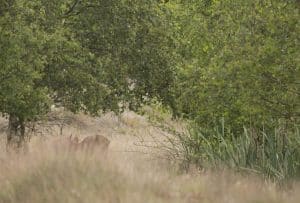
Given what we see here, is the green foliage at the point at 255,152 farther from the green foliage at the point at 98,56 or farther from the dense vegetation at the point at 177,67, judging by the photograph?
the green foliage at the point at 98,56

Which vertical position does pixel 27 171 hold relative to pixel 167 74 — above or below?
below

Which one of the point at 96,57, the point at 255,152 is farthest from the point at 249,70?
the point at 96,57

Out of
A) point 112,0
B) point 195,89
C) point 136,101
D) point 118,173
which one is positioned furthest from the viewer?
point 136,101

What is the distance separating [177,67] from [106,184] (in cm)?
633

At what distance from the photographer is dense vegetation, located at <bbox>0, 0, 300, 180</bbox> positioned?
32.4ft

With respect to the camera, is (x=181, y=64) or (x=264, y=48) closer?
(x=264, y=48)

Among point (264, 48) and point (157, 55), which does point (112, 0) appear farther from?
point (264, 48)

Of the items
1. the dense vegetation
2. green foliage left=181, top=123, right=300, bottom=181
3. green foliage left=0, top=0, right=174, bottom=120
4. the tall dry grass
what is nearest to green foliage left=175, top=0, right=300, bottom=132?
the dense vegetation

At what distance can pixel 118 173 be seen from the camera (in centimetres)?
736

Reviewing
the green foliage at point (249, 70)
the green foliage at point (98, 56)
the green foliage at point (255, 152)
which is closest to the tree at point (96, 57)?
the green foliage at point (98, 56)

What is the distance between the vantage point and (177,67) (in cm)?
1295

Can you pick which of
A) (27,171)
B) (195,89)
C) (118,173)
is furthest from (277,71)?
(27,171)

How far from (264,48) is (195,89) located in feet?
7.54

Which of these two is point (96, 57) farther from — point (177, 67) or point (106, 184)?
point (106, 184)
